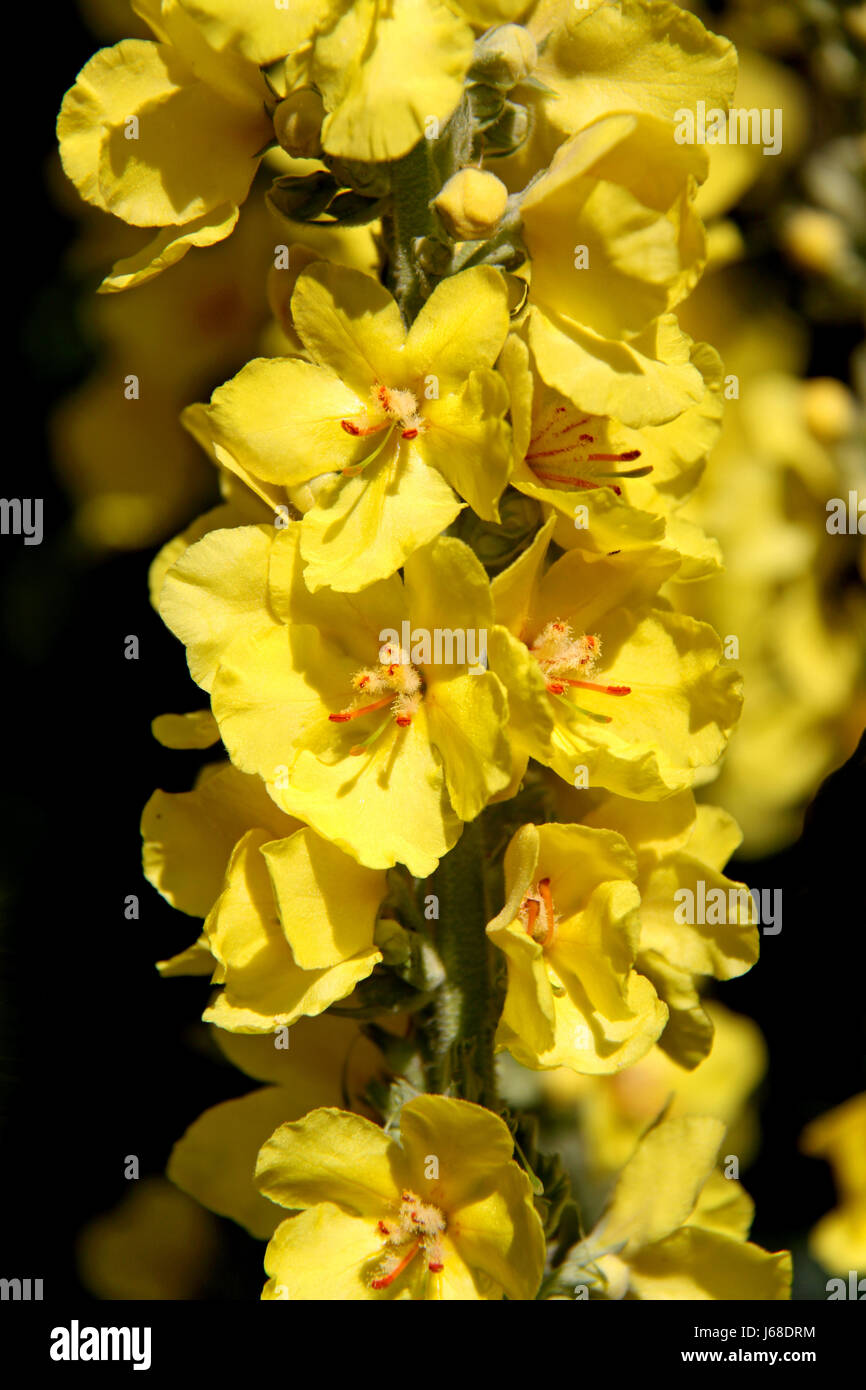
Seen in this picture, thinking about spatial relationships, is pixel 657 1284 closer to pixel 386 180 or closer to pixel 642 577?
pixel 642 577

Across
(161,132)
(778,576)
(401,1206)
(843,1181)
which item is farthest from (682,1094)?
(161,132)

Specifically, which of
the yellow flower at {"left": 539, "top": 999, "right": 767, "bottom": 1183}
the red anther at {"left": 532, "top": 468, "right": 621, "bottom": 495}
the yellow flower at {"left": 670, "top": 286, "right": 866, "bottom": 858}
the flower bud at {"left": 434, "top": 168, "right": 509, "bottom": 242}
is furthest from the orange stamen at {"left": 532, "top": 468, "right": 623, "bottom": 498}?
the yellow flower at {"left": 670, "top": 286, "right": 866, "bottom": 858}

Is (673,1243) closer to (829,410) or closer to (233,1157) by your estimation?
(233,1157)

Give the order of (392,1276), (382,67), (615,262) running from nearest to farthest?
(382,67) < (615,262) < (392,1276)

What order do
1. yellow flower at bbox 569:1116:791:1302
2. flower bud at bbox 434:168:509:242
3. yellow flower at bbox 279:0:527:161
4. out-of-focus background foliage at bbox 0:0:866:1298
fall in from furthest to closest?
out-of-focus background foliage at bbox 0:0:866:1298 → yellow flower at bbox 569:1116:791:1302 → flower bud at bbox 434:168:509:242 → yellow flower at bbox 279:0:527:161

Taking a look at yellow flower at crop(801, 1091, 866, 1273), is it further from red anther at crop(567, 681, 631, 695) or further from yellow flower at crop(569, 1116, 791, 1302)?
red anther at crop(567, 681, 631, 695)

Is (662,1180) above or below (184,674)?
below
